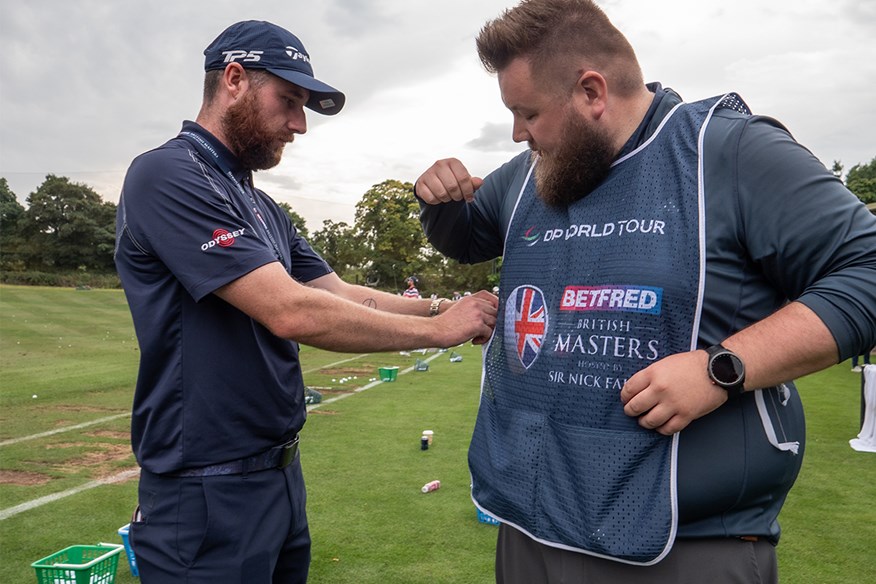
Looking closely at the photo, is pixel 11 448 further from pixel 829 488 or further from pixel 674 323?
pixel 829 488

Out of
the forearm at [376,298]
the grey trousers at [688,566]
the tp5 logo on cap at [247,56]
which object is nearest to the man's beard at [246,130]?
the tp5 logo on cap at [247,56]

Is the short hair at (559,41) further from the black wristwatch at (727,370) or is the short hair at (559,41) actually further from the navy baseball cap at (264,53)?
the navy baseball cap at (264,53)

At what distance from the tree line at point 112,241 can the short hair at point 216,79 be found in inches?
2139

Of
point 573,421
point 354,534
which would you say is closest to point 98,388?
point 354,534

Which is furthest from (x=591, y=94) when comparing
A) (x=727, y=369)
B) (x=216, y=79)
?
(x=216, y=79)

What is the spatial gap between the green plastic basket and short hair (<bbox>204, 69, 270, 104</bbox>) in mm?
3037

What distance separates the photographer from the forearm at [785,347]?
5.80ft

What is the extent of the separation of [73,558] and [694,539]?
15.0ft

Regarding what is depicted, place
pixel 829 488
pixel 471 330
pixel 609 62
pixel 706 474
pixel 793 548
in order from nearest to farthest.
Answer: pixel 706 474 < pixel 609 62 < pixel 471 330 < pixel 793 548 < pixel 829 488

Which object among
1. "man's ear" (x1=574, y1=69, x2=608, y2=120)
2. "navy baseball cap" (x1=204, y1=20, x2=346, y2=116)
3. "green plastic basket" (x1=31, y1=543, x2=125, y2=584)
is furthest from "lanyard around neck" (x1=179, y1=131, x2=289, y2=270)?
"green plastic basket" (x1=31, y1=543, x2=125, y2=584)

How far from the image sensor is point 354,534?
6.26 m

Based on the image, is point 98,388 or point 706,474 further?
point 98,388

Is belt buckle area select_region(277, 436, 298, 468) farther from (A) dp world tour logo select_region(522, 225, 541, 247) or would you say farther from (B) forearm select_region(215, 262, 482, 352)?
(A) dp world tour logo select_region(522, 225, 541, 247)

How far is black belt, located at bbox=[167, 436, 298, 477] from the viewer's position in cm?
284
